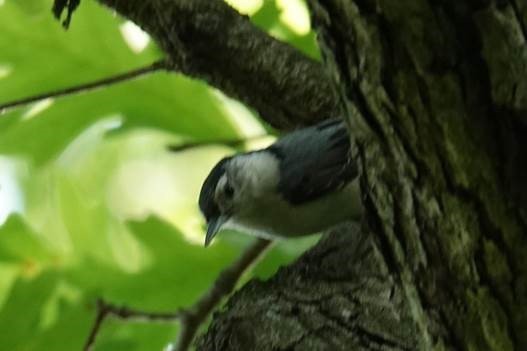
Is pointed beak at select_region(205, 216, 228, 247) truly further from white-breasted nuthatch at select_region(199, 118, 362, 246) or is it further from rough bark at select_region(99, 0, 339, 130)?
rough bark at select_region(99, 0, 339, 130)

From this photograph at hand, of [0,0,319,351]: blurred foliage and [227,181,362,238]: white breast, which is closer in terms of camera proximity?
[0,0,319,351]: blurred foliage

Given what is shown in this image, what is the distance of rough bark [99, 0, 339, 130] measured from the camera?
130cm

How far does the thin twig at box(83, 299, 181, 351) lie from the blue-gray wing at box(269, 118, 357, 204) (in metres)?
0.30

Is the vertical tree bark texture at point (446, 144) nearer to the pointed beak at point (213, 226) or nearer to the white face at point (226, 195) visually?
the pointed beak at point (213, 226)

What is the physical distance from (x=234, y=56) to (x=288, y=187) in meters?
0.42

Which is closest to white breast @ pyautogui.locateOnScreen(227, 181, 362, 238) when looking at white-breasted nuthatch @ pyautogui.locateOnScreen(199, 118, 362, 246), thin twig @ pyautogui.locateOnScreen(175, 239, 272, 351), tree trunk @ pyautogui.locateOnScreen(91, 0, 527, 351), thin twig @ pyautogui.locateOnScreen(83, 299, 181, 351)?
white-breasted nuthatch @ pyautogui.locateOnScreen(199, 118, 362, 246)

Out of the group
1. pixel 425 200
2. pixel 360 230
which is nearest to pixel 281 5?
pixel 360 230

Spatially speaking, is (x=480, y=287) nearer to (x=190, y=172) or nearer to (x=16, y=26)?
(x=16, y=26)

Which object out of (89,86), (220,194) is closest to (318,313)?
(89,86)

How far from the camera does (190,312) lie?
4.31 ft

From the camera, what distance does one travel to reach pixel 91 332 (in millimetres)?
1275

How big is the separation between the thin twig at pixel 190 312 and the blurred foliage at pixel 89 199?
6cm

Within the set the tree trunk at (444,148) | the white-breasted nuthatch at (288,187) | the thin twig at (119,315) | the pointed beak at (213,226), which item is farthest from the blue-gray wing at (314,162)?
the tree trunk at (444,148)

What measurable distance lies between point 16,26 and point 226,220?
483mm
